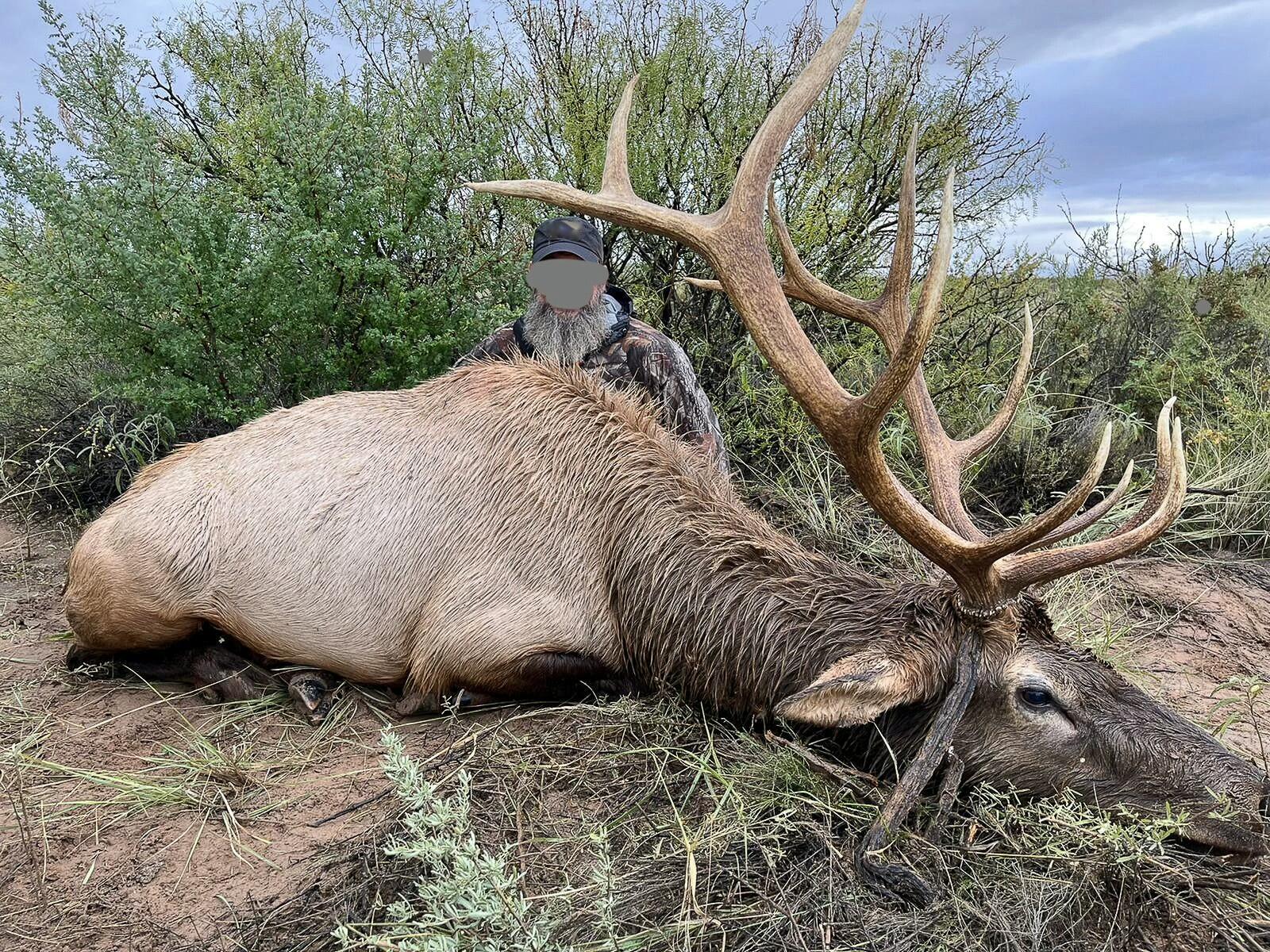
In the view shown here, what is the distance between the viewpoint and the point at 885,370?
2184mm

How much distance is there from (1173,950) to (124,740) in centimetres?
333

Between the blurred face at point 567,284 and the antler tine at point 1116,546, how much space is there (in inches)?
96.2

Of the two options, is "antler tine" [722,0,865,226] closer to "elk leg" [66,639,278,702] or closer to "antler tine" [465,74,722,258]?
"antler tine" [465,74,722,258]

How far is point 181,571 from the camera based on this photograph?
332 centimetres

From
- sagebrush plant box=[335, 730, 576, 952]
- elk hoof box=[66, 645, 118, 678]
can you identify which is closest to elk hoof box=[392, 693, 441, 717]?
sagebrush plant box=[335, 730, 576, 952]

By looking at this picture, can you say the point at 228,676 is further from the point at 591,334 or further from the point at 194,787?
the point at 591,334

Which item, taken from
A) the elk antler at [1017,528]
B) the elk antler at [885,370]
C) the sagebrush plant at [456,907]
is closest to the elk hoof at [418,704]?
the sagebrush plant at [456,907]

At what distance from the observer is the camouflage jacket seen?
159 inches

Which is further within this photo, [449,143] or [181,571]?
[449,143]

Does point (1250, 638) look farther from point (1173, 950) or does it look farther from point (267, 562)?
point (267, 562)

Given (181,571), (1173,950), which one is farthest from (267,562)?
(1173,950)

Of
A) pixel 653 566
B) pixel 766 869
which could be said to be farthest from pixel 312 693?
pixel 766 869

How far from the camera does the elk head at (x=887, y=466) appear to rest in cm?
218

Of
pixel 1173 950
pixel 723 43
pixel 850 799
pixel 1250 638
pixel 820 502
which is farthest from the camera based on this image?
pixel 723 43
